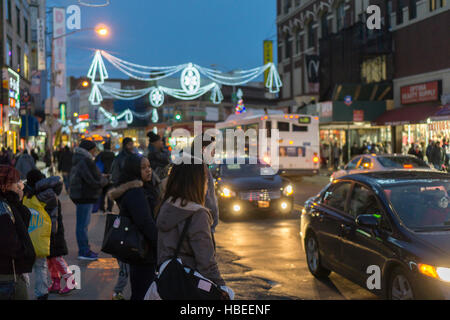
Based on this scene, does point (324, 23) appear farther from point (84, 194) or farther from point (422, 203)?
point (422, 203)

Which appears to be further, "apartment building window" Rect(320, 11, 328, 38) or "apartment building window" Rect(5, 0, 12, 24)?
"apartment building window" Rect(320, 11, 328, 38)

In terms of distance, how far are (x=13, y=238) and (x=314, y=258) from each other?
15.1ft

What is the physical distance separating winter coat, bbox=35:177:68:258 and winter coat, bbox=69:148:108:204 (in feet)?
7.05

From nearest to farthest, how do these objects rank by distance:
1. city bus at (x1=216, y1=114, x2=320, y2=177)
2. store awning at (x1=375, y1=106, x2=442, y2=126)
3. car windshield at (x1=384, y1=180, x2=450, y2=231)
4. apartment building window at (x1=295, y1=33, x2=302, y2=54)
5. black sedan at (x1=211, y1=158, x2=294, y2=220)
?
1. car windshield at (x1=384, y1=180, x2=450, y2=231)
2. black sedan at (x1=211, y1=158, x2=294, y2=220)
3. city bus at (x1=216, y1=114, x2=320, y2=177)
4. store awning at (x1=375, y1=106, x2=442, y2=126)
5. apartment building window at (x1=295, y1=33, x2=302, y2=54)

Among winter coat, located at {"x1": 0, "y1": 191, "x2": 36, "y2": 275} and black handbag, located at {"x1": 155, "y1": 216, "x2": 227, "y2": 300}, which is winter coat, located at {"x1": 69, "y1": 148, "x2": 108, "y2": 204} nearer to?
winter coat, located at {"x1": 0, "y1": 191, "x2": 36, "y2": 275}

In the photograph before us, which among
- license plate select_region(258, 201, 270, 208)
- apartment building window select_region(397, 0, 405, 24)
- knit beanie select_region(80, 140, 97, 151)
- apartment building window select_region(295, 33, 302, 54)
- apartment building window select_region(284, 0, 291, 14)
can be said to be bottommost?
license plate select_region(258, 201, 270, 208)

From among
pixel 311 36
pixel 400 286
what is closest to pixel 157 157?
pixel 400 286

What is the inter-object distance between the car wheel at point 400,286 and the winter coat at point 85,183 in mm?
4956

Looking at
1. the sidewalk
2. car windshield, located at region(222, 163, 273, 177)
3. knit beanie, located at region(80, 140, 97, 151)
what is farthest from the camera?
car windshield, located at region(222, 163, 273, 177)

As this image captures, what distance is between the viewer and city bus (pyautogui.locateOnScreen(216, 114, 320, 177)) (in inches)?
1020

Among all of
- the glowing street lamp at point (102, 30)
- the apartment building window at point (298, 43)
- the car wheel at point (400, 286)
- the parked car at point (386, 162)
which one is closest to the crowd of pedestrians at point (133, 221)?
the car wheel at point (400, 286)

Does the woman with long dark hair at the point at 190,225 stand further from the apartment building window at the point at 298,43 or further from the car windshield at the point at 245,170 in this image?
the apartment building window at the point at 298,43

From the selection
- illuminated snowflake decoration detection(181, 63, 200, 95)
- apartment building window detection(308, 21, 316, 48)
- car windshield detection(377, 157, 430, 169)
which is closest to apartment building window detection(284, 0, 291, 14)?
apartment building window detection(308, 21, 316, 48)

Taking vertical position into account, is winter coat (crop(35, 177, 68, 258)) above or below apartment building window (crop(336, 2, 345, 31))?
below
